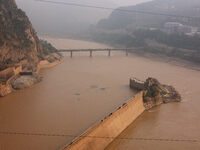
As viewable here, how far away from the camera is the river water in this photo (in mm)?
13508

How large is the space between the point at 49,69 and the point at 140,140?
22033mm

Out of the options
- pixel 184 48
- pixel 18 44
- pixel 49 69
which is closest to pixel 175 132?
pixel 49 69

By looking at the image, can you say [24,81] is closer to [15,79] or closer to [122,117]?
[15,79]

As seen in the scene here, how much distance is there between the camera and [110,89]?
77.0ft

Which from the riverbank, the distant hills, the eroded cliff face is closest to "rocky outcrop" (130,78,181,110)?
the riverbank

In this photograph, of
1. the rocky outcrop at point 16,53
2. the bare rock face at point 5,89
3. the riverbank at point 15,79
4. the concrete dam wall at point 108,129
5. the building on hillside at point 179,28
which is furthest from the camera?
the building on hillside at point 179,28

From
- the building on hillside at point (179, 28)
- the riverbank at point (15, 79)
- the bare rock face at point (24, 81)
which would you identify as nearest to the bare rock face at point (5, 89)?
the riverbank at point (15, 79)

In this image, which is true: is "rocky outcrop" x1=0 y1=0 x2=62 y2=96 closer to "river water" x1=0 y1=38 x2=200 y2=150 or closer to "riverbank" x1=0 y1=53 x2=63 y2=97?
"riverbank" x1=0 y1=53 x2=63 y2=97

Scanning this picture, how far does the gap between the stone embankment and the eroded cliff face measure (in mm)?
16102

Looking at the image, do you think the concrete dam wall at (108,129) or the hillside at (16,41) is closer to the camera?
the concrete dam wall at (108,129)

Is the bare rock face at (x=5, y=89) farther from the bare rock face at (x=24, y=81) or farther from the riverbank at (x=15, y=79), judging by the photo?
the bare rock face at (x=24, y=81)

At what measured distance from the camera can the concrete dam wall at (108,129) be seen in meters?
11.7

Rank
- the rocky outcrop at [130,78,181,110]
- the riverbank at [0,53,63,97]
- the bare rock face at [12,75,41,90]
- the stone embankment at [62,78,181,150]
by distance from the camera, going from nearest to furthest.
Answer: the stone embankment at [62,78,181,150]
the rocky outcrop at [130,78,181,110]
the riverbank at [0,53,63,97]
the bare rock face at [12,75,41,90]

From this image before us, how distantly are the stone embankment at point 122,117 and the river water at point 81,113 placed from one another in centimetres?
55
